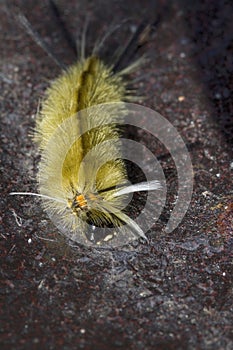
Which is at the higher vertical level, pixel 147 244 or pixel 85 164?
pixel 85 164

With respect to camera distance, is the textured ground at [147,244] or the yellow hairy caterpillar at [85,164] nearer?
the textured ground at [147,244]

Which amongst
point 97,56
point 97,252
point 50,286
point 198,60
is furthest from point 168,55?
point 50,286

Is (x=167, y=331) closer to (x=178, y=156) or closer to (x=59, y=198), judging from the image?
(x=59, y=198)

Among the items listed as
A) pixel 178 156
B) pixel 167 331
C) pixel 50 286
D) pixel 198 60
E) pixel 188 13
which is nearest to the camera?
pixel 167 331
